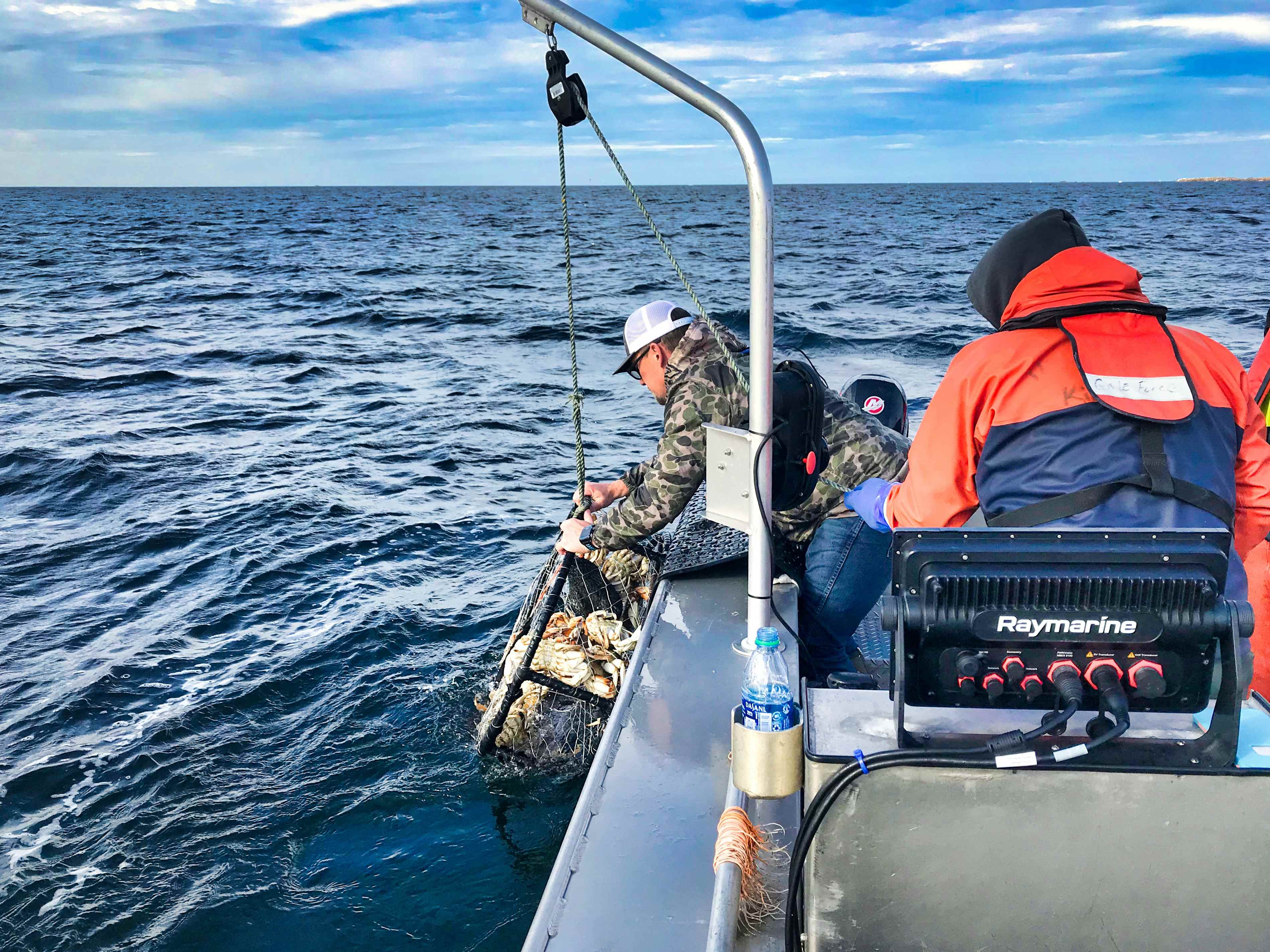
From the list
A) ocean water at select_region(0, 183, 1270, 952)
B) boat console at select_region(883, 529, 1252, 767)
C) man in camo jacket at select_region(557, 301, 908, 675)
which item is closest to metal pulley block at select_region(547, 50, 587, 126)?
A: man in camo jacket at select_region(557, 301, 908, 675)

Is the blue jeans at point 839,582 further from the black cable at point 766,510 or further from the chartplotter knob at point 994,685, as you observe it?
the chartplotter knob at point 994,685

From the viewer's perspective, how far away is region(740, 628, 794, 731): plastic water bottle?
2.23 metres

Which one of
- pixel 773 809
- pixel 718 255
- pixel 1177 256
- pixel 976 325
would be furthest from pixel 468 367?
pixel 1177 256

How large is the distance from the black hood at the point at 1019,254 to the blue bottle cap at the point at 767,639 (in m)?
0.98

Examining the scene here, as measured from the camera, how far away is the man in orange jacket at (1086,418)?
2.07 m

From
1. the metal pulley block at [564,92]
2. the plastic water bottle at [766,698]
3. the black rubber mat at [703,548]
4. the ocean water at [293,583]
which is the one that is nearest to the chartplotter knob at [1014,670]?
the plastic water bottle at [766,698]

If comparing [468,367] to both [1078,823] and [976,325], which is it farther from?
[1078,823]

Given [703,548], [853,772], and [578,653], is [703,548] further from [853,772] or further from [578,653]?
[853,772]

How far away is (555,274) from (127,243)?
29.2 m

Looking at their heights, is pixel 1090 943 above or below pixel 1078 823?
below

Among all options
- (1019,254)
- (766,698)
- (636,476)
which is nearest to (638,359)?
(636,476)

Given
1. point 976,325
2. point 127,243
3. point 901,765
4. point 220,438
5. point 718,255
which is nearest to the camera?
point 901,765

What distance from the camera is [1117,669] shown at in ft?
6.10

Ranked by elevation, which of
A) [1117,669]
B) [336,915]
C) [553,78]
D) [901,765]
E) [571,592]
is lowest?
[336,915]
